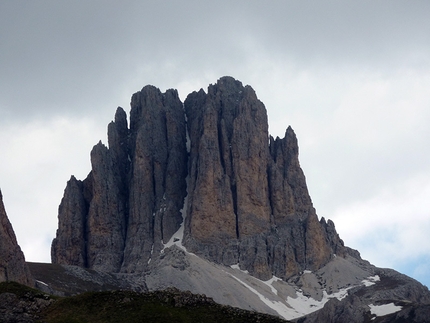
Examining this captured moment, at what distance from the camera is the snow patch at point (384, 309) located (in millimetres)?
150500

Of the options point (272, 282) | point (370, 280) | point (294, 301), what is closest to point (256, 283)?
point (272, 282)

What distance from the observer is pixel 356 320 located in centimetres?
14700

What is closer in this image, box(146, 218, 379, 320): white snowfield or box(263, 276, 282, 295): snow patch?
box(146, 218, 379, 320): white snowfield

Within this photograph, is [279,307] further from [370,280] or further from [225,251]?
[370,280]

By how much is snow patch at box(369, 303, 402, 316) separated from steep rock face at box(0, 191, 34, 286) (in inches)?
3004

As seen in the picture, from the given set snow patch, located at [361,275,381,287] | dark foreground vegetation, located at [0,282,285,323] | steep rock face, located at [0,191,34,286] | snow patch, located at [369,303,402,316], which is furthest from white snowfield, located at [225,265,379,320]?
dark foreground vegetation, located at [0,282,285,323]

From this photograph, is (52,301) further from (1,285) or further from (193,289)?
(193,289)

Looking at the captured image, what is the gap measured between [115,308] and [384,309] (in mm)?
104198

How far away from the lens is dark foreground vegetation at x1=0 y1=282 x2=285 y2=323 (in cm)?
6112

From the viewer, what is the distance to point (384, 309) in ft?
504

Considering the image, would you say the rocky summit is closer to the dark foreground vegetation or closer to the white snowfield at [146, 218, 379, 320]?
the white snowfield at [146, 218, 379, 320]

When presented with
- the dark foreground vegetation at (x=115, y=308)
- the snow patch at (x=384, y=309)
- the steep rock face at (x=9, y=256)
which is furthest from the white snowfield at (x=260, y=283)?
the dark foreground vegetation at (x=115, y=308)

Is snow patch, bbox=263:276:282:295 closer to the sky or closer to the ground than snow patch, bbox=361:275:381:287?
closer to the ground

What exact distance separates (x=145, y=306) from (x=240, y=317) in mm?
8790
